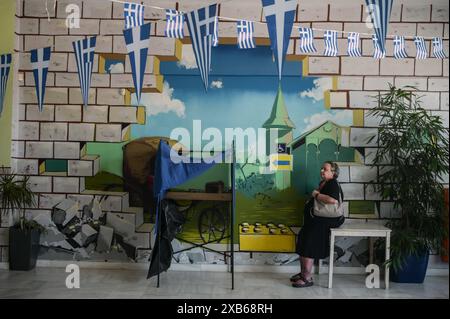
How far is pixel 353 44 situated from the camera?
5.51 m

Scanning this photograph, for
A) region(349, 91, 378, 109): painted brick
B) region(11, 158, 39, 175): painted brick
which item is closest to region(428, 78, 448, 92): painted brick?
region(349, 91, 378, 109): painted brick

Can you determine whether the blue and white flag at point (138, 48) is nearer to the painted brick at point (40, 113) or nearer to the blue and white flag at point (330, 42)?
the painted brick at point (40, 113)

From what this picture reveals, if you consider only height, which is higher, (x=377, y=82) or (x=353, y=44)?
(x=353, y=44)

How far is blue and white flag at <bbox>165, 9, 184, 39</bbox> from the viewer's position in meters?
5.16

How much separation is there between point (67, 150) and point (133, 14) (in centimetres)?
180

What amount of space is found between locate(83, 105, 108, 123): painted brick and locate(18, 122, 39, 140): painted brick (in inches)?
22.4

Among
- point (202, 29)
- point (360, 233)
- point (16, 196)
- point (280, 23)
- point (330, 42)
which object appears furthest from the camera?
point (330, 42)

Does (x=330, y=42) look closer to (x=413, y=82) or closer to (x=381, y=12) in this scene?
(x=413, y=82)

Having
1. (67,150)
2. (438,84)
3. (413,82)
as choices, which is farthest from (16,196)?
(438,84)

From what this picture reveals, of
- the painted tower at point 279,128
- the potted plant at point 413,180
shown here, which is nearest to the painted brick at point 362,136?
the potted plant at point 413,180

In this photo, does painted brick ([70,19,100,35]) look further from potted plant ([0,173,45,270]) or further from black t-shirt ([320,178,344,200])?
black t-shirt ([320,178,344,200])

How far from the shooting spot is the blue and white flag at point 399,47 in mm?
5496

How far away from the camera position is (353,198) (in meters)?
5.60

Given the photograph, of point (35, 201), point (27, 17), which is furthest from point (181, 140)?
point (27, 17)
